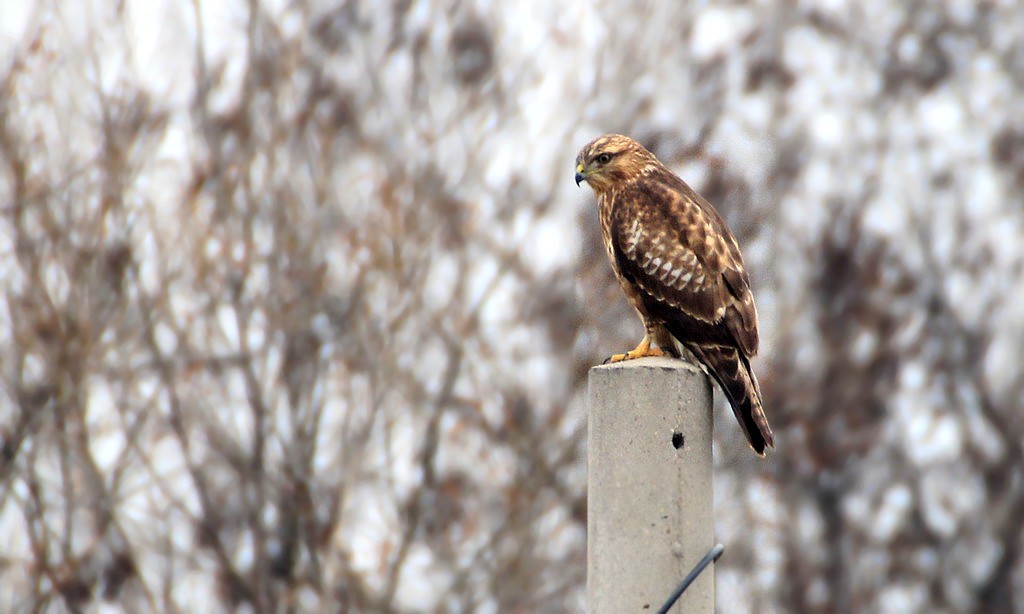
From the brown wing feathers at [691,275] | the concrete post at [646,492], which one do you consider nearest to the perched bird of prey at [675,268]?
the brown wing feathers at [691,275]

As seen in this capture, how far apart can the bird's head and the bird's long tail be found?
1396 mm

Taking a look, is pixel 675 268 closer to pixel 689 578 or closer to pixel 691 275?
pixel 691 275

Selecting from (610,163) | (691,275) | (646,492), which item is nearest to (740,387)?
(691,275)

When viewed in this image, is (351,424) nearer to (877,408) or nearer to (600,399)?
(877,408)

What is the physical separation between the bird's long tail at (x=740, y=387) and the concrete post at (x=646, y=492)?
863 millimetres

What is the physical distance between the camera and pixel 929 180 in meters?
24.3

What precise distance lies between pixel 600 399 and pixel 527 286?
13.9 meters

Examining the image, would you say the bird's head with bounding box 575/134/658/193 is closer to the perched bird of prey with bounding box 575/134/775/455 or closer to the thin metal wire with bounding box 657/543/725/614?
the perched bird of prey with bounding box 575/134/775/455

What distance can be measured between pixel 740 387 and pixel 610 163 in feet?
6.32

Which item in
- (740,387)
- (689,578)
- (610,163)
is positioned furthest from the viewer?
(610,163)

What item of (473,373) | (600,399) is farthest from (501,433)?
(600,399)

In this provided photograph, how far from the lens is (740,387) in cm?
623

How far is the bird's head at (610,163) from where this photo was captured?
7.84 m

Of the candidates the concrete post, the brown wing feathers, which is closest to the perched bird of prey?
the brown wing feathers
